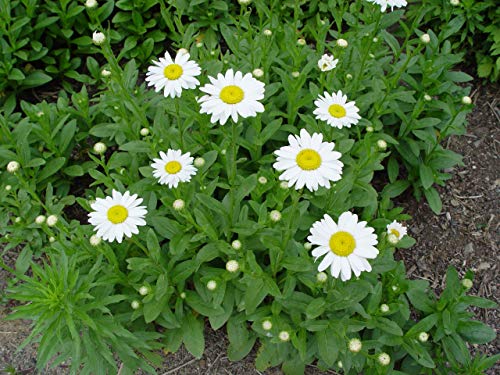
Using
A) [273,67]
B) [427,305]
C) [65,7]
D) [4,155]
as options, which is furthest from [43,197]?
[427,305]

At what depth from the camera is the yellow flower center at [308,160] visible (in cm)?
268

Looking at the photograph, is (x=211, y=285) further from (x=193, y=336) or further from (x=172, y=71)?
(x=172, y=71)

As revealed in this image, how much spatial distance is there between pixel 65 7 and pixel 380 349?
14.7 ft

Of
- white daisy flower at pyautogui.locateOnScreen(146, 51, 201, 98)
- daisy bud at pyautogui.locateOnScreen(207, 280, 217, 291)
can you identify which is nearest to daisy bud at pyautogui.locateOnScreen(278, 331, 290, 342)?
daisy bud at pyautogui.locateOnScreen(207, 280, 217, 291)

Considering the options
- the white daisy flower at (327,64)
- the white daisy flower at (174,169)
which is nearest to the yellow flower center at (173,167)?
the white daisy flower at (174,169)

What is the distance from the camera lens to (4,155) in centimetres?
411

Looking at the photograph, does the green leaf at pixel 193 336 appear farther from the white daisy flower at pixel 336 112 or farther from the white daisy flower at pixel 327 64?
the white daisy flower at pixel 327 64

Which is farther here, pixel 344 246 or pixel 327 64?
pixel 327 64

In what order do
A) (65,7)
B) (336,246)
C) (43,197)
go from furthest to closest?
(65,7), (43,197), (336,246)

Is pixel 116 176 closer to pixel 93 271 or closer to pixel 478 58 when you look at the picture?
pixel 93 271

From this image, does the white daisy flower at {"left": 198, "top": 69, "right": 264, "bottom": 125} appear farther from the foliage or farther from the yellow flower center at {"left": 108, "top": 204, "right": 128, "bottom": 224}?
the yellow flower center at {"left": 108, "top": 204, "right": 128, "bottom": 224}

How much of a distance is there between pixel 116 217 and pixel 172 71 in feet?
3.45

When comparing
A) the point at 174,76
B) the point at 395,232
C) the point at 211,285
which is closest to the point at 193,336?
the point at 211,285

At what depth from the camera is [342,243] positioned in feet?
8.56
